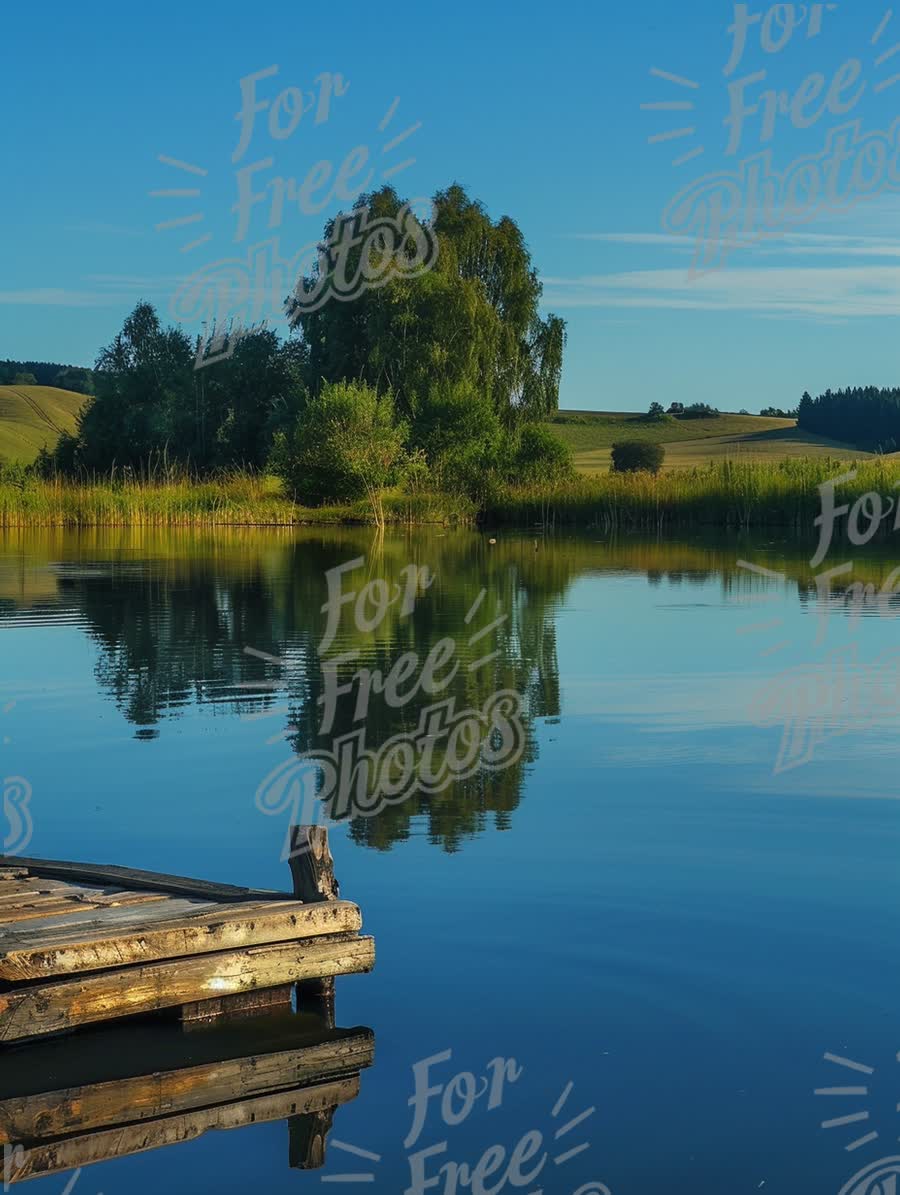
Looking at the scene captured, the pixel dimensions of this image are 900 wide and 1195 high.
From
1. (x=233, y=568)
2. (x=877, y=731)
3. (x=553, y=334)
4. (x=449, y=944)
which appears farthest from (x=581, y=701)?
(x=553, y=334)

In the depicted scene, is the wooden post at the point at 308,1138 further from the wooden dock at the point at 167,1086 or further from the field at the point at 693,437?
the field at the point at 693,437

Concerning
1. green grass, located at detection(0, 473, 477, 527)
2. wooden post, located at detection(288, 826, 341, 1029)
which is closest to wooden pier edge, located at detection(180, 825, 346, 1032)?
wooden post, located at detection(288, 826, 341, 1029)

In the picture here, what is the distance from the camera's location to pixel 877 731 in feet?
41.2

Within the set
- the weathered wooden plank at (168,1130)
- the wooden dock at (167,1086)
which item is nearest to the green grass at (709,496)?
the wooden dock at (167,1086)

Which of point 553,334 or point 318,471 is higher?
point 553,334

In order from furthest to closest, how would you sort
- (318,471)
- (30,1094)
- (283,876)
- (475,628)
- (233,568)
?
(318,471) → (233,568) → (475,628) → (283,876) → (30,1094)

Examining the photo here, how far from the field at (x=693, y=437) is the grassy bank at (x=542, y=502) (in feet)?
111

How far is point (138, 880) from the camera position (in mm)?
6887

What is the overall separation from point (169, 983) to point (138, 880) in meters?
1.01

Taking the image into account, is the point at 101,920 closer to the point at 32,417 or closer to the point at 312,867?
the point at 312,867

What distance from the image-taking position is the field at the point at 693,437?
9469 cm

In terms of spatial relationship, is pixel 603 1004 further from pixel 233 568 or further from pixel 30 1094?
pixel 233 568

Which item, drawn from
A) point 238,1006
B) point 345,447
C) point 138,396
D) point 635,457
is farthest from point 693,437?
point 238,1006

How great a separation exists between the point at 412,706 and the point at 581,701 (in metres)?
1.60
